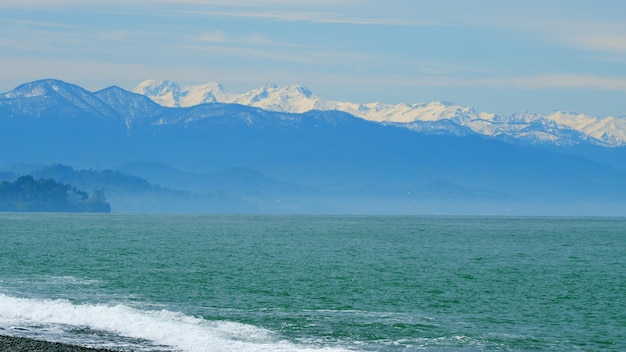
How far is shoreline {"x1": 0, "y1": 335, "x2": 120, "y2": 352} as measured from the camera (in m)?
41.4

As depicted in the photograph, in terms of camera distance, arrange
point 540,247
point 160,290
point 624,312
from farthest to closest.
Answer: point 540,247 → point 160,290 → point 624,312

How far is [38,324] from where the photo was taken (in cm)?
5269

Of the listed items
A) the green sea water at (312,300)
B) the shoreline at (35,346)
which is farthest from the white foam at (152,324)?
the shoreline at (35,346)

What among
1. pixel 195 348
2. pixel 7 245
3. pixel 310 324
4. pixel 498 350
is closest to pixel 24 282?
pixel 310 324

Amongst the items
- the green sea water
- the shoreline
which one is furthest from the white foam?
the shoreline

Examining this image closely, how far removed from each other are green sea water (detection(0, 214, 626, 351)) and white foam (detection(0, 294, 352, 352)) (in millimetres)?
104

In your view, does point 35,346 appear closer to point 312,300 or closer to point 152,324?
point 152,324

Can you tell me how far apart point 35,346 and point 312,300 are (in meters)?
29.5

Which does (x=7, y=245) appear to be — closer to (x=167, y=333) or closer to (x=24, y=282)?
(x=24, y=282)

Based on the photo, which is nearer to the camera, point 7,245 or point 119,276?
point 119,276

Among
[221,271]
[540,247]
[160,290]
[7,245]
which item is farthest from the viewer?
[540,247]

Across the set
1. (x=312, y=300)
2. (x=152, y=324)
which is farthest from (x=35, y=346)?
(x=312, y=300)

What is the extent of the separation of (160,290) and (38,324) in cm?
2151

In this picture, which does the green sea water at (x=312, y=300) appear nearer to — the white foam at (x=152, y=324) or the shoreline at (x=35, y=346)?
the white foam at (x=152, y=324)
